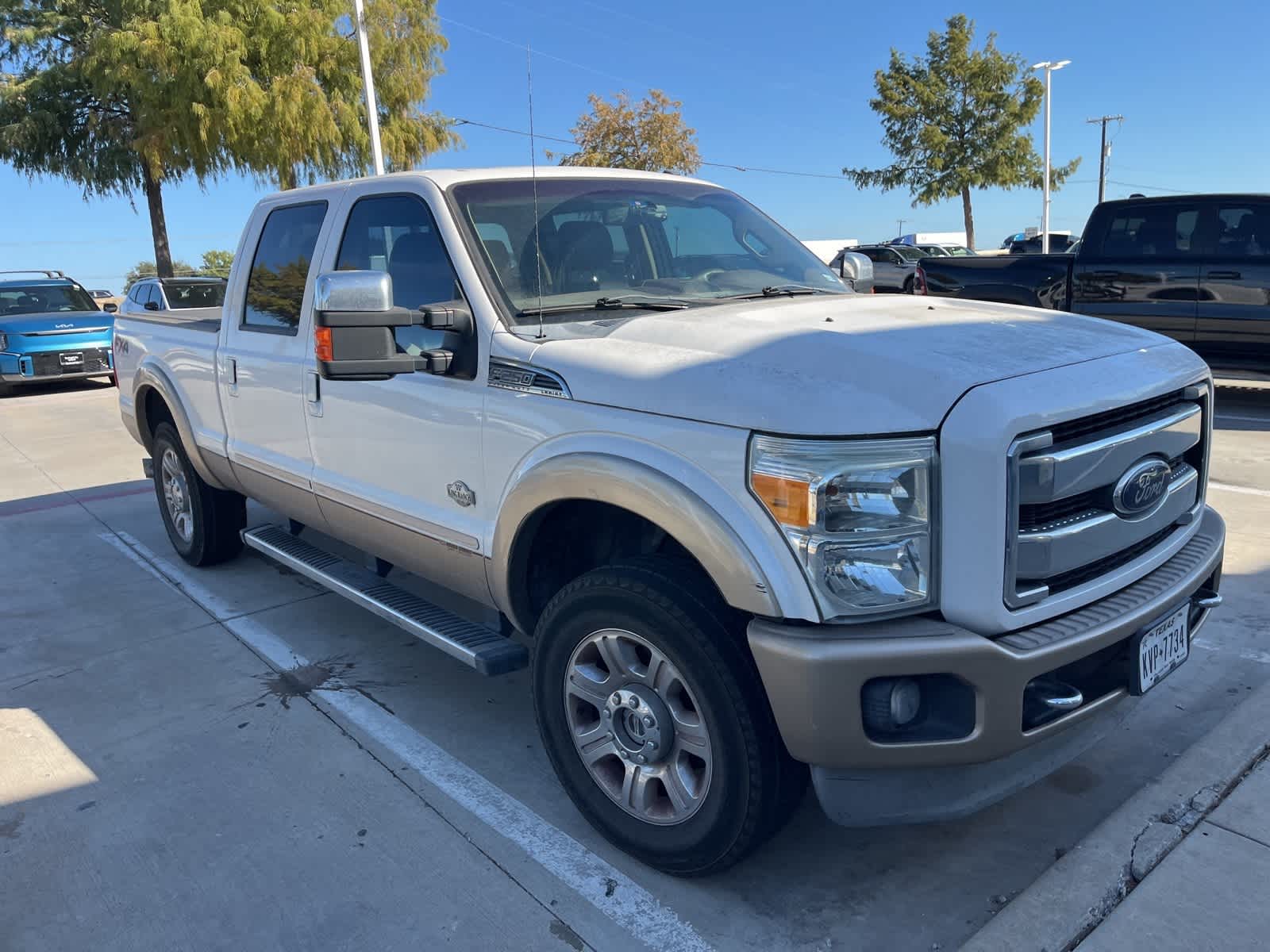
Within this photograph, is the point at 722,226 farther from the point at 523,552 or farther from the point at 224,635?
the point at 224,635

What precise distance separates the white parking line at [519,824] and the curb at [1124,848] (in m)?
0.78

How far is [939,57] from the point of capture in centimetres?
3177

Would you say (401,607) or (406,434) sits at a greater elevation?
(406,434)

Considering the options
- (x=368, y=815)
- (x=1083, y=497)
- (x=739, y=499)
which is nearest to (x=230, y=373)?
(x=368, y=815)

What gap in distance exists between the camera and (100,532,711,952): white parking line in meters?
2.68

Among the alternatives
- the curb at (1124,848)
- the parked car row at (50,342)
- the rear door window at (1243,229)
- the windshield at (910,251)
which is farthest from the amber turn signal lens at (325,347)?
the windshield at (910,251)

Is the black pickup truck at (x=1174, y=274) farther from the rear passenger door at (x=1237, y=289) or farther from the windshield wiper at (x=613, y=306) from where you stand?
the windshield wiper at (x=613, y=306)

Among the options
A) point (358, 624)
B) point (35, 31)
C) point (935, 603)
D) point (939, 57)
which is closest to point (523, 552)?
point (935, 603)

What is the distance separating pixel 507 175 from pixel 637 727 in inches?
82.5

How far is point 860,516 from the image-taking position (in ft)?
7.57

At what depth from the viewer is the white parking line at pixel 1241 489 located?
6.37m

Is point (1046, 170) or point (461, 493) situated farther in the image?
point (1046, 170)

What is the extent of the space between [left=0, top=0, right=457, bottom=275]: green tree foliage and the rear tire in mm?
18381

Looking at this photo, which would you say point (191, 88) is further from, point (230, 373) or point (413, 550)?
point (413, 550)
